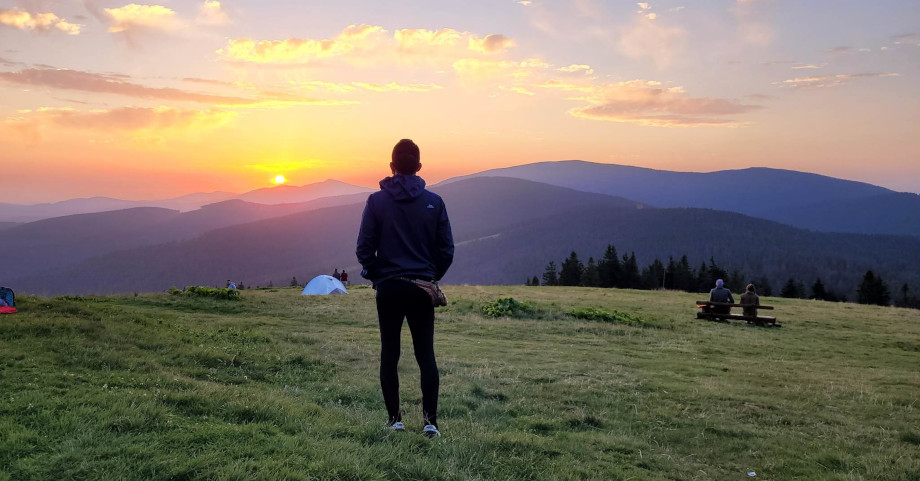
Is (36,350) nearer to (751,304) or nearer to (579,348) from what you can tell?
(579,348)


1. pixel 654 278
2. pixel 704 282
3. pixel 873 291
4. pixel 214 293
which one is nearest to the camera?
pixel 214 293

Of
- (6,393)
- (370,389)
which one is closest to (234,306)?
(370,389)

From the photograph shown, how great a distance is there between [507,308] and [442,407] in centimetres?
1422

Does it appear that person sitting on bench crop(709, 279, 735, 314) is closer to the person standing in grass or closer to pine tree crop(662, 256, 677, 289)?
the person standing in grass

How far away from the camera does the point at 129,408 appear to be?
5395 millimetres

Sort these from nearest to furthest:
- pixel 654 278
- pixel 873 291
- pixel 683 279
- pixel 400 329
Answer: pixel 400 329 < pixel 873 291 < pixel 683 279 < pixel 654 278

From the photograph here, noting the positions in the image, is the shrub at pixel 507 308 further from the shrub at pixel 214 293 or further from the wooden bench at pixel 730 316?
the shrub at pixel 214 293

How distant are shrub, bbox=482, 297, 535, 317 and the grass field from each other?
491cm

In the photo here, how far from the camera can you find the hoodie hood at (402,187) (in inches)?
212

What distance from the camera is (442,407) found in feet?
25.5

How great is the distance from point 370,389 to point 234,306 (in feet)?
49.9

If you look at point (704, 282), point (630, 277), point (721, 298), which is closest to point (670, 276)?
point (704, 282)

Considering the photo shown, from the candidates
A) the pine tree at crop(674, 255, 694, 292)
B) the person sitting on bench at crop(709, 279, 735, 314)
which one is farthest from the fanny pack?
the pine tree at crop(674, 255, 694, 292)

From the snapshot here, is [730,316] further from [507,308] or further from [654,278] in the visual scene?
[654,278]
